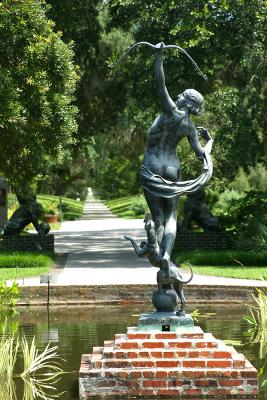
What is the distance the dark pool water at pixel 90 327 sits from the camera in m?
9.51

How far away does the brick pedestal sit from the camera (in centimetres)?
785

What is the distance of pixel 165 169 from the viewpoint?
29.9 ft

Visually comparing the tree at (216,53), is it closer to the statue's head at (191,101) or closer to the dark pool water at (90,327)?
the dark pool water at (90,327)

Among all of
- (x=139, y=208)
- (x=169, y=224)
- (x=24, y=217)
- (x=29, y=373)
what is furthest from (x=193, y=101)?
(x=139, y=208)

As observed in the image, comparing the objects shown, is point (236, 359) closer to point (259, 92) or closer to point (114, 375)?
point (114, 375)

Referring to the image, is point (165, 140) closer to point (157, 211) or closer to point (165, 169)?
point (165, 169)

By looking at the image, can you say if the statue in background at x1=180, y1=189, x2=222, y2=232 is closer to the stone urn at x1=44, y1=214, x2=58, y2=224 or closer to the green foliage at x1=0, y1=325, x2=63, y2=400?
the green foliage at x1=0, y1=325, x2=63, y2=400

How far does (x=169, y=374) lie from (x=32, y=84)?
971 cm

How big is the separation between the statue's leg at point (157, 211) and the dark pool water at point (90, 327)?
68.0 inches

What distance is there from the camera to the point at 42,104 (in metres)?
16.8

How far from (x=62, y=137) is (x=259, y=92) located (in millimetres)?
7105

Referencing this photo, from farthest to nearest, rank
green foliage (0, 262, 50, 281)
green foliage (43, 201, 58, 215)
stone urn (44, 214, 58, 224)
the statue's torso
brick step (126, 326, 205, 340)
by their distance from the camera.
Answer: green foliage (43, 201, 58, 215) → stone urn (44, 214, 58, 224) → green foliage (0, 262, 50, 281) → the statue's torso → brick step (126, 326, 205, 340)

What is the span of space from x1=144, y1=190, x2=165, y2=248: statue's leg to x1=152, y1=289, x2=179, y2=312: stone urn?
1.65ft

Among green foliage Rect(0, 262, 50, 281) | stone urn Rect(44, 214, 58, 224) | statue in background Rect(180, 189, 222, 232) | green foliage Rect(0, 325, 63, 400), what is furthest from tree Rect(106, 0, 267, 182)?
stone urn Rect(44, 214, 58, 224)
